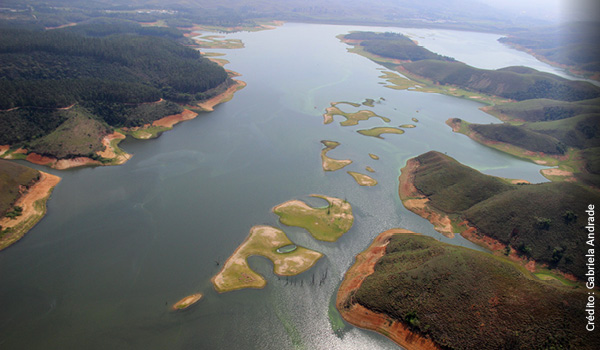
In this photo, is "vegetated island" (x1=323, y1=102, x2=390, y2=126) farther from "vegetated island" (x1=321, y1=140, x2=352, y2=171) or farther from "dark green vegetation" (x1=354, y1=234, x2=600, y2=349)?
"dark green vegetation" (x1=354, y1=234, x2=600, y2=349)

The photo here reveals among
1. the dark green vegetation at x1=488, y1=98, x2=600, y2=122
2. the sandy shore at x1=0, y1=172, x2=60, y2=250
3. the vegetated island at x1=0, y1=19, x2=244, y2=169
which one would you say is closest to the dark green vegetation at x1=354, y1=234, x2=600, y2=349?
the sandy shore at x1=0, y1=172, x2=60, y2=250

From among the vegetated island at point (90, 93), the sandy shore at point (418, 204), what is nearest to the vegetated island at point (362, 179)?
the sandy shore at point (418, 204)

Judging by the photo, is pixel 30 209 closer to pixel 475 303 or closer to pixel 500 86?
pixel 475 303

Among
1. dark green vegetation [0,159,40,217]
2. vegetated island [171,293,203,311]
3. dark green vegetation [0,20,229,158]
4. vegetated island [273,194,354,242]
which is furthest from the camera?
dark green vegetation [0,20,229,158]

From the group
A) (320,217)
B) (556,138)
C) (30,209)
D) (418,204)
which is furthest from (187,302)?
Result: (556,138)

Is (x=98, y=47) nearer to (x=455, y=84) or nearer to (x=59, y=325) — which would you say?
(x=59, y=325)

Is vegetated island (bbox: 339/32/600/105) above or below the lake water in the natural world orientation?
above

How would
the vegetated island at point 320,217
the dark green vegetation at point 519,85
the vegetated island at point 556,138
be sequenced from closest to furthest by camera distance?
the vegetated island at point 320,217 < the vegetated island at point 556,138 < the dark green vegetation at point 519,85

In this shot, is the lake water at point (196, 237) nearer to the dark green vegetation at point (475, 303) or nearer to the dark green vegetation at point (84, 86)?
the dark green vegetation at point (475, 303)
